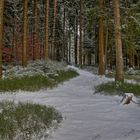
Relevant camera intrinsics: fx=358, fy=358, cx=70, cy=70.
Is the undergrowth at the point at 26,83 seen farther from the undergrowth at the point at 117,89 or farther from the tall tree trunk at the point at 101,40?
the tall tree trunk at the point at 101,40

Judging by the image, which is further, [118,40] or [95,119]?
[118,40]

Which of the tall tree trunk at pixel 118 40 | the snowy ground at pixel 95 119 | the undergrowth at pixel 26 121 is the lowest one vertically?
the snowy ground at pixel 95 119

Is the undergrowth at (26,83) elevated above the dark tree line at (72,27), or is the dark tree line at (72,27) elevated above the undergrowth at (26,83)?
the dark tree line at (72,27)

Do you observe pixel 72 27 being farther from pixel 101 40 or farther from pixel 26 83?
pixel 26 83

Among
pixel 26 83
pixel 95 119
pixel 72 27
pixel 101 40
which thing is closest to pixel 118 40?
pixel 26 83

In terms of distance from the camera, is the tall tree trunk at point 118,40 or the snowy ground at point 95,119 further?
the tall tree trunk at point 118,40

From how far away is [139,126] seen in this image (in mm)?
7832

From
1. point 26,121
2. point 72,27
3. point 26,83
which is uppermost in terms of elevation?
point 72,27

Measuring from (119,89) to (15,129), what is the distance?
8.29 m

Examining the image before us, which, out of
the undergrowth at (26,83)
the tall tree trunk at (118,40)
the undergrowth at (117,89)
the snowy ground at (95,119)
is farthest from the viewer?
the tall tree trunk at (118,40)

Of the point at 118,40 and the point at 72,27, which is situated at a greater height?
the point at 72,27

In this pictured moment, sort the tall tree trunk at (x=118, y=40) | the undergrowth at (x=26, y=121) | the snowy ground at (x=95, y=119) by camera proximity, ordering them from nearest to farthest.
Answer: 1. the undergrowth at (x=26, y=121)
2. the snowy ground at (x=95, y=119)
3. the tall tree trunk at (x=118, y=40)

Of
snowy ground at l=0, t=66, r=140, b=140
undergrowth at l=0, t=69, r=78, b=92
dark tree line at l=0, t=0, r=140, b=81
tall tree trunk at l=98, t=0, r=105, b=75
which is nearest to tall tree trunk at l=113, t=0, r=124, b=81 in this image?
dark tree line at l=0, t=0, r=140, b=81

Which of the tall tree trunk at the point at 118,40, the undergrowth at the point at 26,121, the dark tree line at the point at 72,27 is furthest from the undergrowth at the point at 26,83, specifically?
the undergrowth at the point at 26,121
